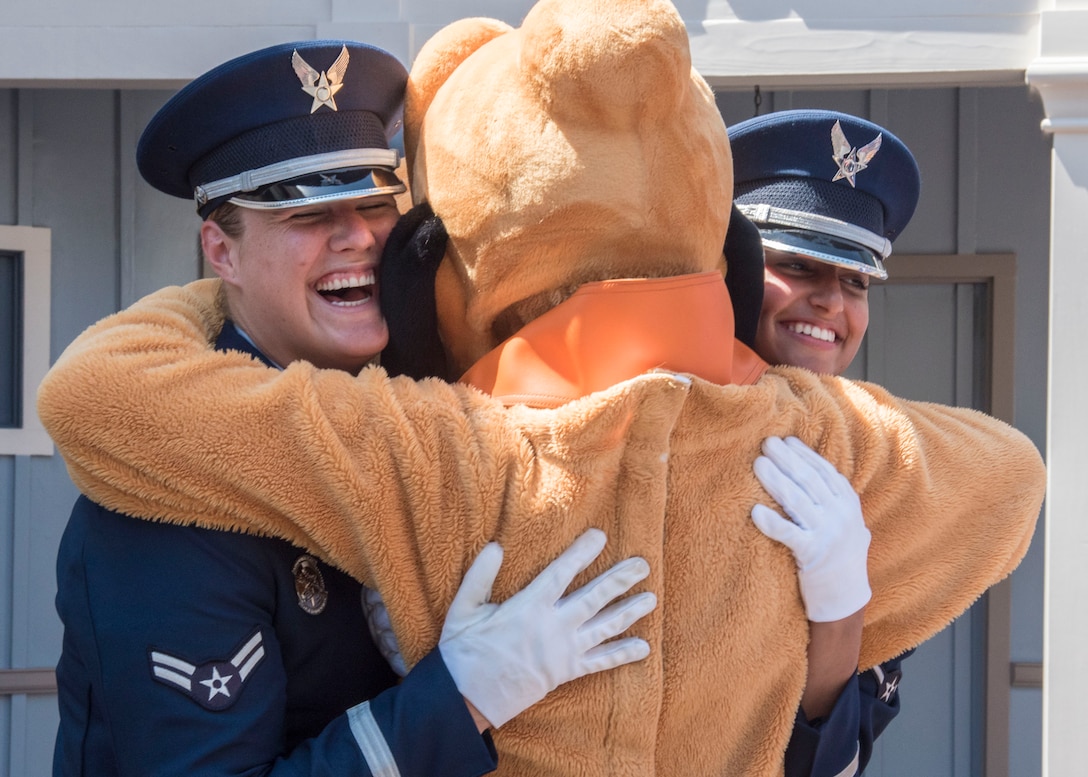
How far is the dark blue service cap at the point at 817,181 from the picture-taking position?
224 cm

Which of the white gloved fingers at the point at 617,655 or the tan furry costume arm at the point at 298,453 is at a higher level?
the tan furry costume arm at the point at 298,453

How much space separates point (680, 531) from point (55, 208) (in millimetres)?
3319

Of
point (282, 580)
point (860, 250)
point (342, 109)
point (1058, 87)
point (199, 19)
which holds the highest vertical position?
point (199, 19)

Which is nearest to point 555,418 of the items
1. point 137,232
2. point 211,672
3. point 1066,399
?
point 211,672

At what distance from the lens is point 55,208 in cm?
416

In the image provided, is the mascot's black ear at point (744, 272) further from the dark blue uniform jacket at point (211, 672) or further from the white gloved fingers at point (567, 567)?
the dark blue uniform jacket at point (211, 672)

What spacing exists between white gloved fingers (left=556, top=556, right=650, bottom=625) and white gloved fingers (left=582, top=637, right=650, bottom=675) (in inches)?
2.1

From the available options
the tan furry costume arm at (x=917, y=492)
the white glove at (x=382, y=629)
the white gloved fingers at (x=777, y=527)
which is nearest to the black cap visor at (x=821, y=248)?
the tan furry costume arm at (x=917, y=492)

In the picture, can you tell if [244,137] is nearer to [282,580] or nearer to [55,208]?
[282,580]

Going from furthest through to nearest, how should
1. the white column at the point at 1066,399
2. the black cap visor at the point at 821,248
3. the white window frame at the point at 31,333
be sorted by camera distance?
the white window frame at the point at 31,333, the white column at the point at 1066,399, the black cap visor at the point at 821,248

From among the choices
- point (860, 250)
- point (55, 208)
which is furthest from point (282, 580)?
point (55, 208)

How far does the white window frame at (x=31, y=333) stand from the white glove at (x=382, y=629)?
9.11 ft

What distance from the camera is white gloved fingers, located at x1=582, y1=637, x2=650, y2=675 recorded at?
1552 mm

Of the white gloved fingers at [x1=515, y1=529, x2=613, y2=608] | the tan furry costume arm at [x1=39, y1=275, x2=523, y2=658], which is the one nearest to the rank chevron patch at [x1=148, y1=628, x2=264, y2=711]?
the tan furry costume arm at [x1=39, y1=275, x2=523, y2=658]
